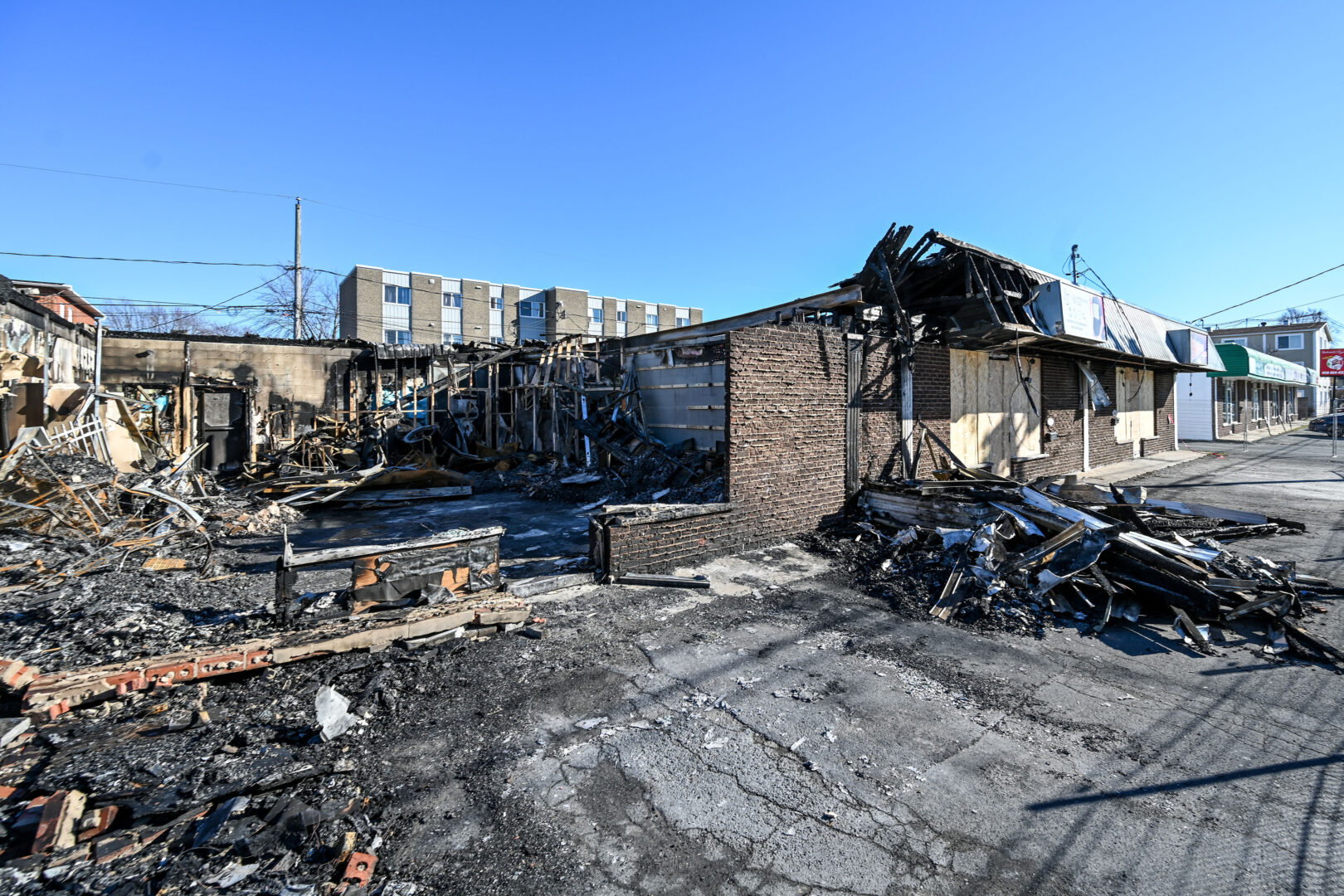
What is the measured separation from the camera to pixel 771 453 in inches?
321

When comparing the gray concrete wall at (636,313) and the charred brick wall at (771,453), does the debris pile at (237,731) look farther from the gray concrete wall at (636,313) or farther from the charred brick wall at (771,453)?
the gray concrete wall at (636,313)

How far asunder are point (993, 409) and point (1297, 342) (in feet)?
208

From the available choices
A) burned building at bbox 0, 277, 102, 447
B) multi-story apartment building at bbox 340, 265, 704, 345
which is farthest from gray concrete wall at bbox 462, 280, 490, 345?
burned building at bbox 0, 277, 102, 447

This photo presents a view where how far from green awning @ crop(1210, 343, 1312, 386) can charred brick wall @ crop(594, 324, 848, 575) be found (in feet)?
82.0

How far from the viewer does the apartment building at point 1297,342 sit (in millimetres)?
51375

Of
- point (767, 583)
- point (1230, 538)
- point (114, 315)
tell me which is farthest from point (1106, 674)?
point (114, 315)

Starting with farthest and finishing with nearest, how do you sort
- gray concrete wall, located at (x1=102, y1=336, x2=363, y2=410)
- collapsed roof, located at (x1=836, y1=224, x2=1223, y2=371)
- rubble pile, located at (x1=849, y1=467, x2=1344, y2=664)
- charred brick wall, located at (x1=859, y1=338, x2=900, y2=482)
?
1. gray concrete wall, located at (x1=102, y1=336, x2=363, y2=410)
2. collapsed roof, located at (x1=836, y1=224, x2=1223, y2=371)
3. charred brick wall, located at (x1=859, y1=338, x2=900, y2=482)
4. rubble pile, located at (x1=849, y1=467, x2=1344, y2=664)

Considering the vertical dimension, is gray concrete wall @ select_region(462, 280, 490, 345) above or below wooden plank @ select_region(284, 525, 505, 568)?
above

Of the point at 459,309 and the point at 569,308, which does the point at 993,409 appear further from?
the point at 459,309

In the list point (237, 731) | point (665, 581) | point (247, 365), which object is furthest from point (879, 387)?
point (247, 365)

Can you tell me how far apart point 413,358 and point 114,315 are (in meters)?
30.9

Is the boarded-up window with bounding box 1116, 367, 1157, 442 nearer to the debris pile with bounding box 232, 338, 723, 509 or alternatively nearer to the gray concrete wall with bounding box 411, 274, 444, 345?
the debris pile with bounding box 232, 338, 723, 509

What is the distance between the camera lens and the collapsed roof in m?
10.1

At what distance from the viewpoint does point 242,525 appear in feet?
31.7
